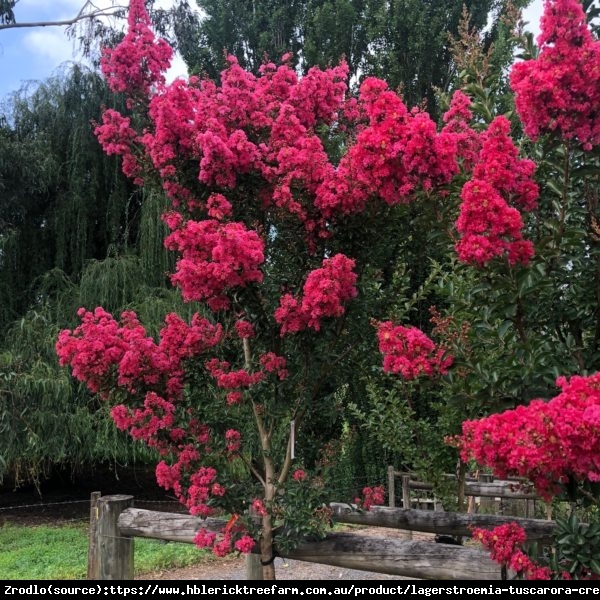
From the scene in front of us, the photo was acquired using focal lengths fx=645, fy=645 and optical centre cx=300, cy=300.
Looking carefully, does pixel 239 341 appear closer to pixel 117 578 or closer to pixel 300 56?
pixel 117 578

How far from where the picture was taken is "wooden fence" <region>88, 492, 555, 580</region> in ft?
9.98

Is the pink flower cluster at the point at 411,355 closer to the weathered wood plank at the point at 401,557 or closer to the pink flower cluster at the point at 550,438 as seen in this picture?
the pink flower cluster at the point at 550,438

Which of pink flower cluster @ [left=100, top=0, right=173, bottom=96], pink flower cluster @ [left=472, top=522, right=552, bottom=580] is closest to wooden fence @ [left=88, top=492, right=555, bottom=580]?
pink flower cluster @ [left=472, top=522, right=552, bottom=580]

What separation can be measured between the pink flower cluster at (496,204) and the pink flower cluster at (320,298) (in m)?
0.64

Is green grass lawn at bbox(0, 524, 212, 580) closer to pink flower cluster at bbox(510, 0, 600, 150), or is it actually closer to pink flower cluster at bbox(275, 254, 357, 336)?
pink flower cluster at bbox(275, 254, 357, 336)

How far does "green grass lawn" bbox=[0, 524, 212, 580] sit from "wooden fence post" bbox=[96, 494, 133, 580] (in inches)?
64.3

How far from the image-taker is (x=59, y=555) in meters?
6.27

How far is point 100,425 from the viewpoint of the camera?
7.40 meters

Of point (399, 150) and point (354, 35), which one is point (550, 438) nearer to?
point (399, 150)

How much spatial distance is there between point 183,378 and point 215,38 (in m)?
10.3

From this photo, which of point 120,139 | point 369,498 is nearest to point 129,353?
point 120,139

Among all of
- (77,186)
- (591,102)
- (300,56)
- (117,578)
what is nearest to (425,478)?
(117,578)

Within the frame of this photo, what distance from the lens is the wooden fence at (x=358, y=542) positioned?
9.98 feet

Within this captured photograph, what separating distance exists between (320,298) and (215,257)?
0.48 meters
